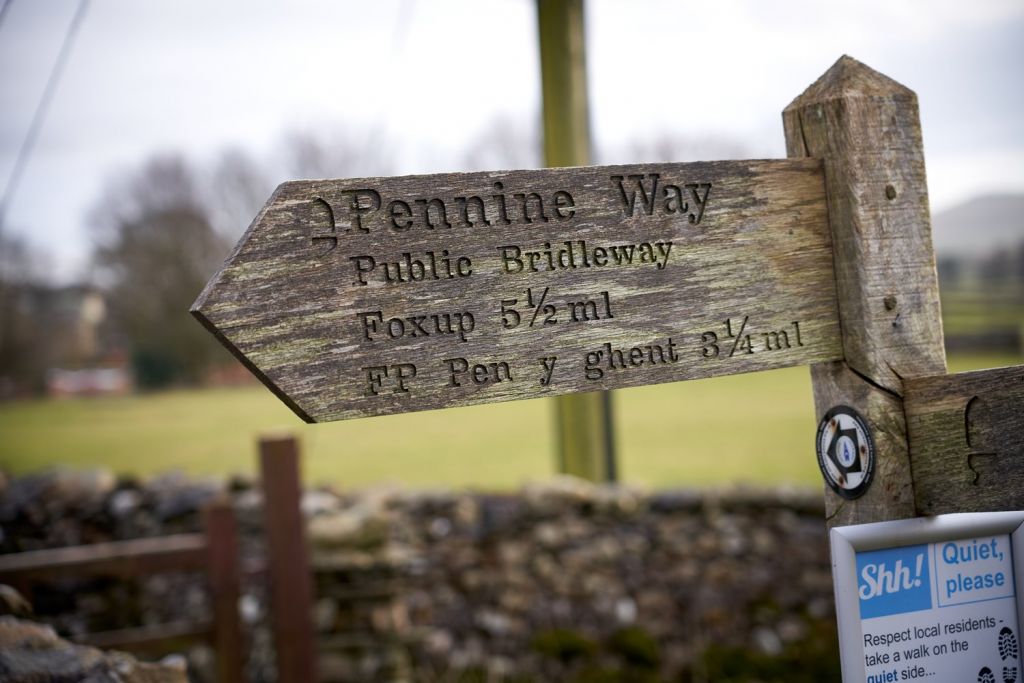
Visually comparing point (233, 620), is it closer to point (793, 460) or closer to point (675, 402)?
point (793, 460)

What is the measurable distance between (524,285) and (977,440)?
80 cm

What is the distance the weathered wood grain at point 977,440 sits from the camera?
140cm

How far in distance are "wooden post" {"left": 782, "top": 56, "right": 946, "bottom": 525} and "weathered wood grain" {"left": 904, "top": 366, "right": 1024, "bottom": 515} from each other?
0.17 feet

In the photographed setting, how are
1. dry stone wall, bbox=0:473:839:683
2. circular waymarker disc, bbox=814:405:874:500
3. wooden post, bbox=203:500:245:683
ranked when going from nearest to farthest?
circular waymarker disc, bbox=814:405:874:500 < wooden post, bbox=203:500:245:683 < dry stone wall, bbox=0:473:839:683

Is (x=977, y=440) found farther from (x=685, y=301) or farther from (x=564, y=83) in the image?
(x=564, y=83)

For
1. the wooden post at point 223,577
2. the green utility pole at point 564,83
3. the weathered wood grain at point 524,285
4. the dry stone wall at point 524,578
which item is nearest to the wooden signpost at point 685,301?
the weathered wood grain at point 524,285

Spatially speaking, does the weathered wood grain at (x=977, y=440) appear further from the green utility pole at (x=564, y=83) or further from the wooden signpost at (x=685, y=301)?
the green utility pole at (x=564, y=83)

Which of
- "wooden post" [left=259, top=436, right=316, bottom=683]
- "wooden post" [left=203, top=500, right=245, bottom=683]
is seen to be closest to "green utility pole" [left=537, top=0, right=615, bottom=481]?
"wooden post" [left=259, top=436, right=316, bottom=683]

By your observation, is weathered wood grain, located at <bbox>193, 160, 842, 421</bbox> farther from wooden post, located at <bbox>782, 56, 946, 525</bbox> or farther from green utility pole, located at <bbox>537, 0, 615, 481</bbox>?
green utility pole, located at <bbox>537, 0, 615, 481</bbox>

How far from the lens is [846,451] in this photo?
149cm

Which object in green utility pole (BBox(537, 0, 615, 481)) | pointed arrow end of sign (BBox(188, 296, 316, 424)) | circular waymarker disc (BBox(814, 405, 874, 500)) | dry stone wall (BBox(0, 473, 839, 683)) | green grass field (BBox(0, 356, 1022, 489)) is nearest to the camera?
pointed arrow end of sign (BBox(188, 296, 316, 424))

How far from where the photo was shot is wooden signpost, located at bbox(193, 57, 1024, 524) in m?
1.17

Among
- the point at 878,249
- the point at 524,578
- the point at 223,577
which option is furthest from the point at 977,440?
the point at 524,578

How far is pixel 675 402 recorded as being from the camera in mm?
10500
